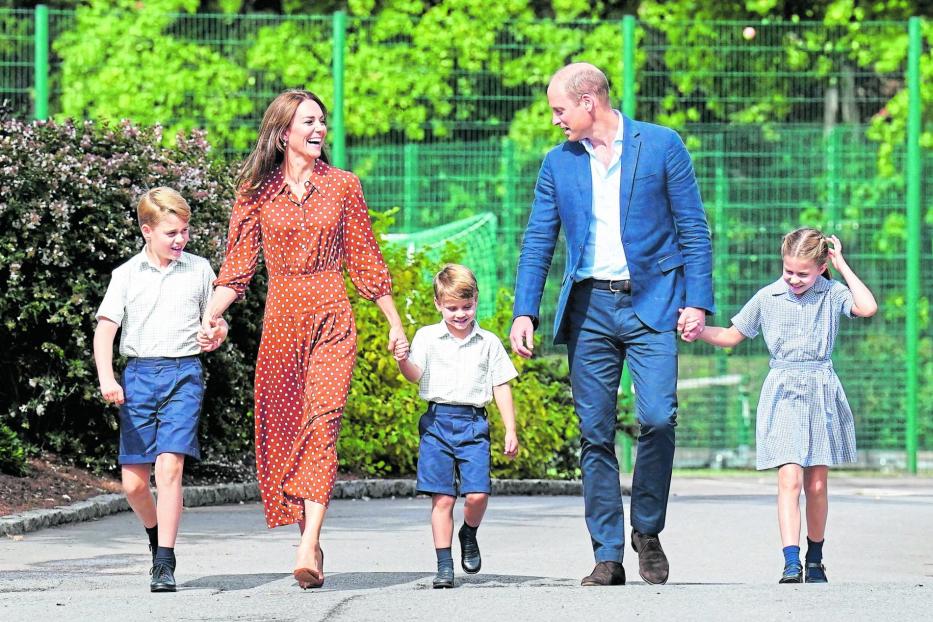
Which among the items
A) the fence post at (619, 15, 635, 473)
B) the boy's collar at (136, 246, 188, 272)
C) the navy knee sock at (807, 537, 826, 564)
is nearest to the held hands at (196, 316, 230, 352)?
the boy's collar at (136, 246, 188, 272)

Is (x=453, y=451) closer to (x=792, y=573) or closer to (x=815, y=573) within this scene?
(x=792, y=573)

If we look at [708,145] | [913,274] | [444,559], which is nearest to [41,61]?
[708,145]

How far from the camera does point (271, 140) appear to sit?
7.21 metres

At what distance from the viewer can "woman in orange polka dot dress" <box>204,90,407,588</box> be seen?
7008 millimetres

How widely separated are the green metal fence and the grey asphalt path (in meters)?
3.01

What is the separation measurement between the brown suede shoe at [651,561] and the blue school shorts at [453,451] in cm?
66

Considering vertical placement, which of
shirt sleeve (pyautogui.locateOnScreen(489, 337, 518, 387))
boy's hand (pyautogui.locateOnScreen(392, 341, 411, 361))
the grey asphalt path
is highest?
boy's hand (pyautogui.locateOnScreen(392, 341, 411, 361))

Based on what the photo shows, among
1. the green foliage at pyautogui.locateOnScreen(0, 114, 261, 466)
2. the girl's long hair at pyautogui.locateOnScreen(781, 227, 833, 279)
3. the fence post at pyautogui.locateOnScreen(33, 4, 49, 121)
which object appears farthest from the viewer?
the fence post at pyautogui.locateOnScreen(33, 4, 49, 121)

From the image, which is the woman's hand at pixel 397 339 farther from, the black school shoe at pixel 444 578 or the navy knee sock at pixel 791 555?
the navy knee sock at pixel 791 555

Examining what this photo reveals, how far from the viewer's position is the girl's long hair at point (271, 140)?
283 inches

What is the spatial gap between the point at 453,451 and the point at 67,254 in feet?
14.0

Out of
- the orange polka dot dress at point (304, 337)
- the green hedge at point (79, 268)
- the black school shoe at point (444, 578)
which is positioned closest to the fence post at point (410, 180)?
the green hedge at point (79, 268)

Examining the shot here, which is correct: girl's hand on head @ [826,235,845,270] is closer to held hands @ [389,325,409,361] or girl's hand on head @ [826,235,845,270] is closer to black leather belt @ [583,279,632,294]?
black leather belt @ [583,279,632,294]

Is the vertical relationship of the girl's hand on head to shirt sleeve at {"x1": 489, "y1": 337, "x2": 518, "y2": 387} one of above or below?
above
